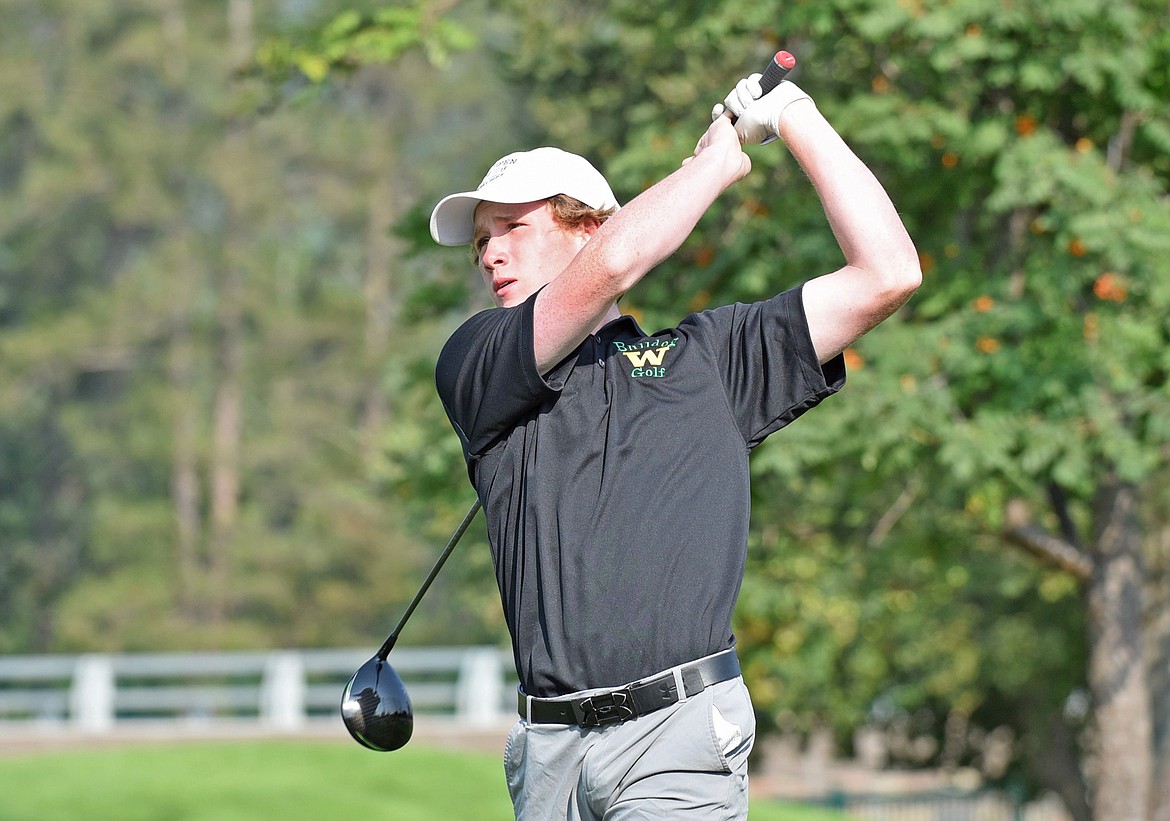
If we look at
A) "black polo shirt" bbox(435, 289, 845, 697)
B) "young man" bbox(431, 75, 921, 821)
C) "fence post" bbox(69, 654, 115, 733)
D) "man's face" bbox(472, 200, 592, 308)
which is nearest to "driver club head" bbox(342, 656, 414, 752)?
"young man" bbox(431, 75, 921, 821)

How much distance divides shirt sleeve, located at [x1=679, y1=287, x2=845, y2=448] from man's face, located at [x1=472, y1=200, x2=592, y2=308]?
30 centimetres

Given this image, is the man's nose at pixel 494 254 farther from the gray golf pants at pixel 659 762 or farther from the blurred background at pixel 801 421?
the blurred background at pixel 801 421

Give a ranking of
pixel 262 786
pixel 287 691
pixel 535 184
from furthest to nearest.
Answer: pixel 287 691, pixel 262 786, pixel 535 184

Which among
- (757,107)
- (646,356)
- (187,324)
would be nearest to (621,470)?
(646,356)

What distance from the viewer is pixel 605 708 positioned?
310 cm

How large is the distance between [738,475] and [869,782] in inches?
1294

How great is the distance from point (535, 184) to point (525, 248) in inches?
5.2

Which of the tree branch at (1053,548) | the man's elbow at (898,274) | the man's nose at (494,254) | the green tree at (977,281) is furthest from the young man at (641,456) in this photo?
the tree branch at (1053,548)

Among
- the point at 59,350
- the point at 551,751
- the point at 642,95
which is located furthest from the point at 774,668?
the point at 59,350

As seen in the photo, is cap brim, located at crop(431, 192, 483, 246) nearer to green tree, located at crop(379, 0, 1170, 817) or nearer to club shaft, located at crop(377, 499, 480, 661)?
club shaft, located at crop(377, 499, 480, 661)

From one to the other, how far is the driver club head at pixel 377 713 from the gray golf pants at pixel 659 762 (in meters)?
0.73

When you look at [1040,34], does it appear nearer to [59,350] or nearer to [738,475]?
[738,475]

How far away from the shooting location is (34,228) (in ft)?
127

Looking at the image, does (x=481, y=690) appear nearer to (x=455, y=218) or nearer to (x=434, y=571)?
(x=434, y=571)
